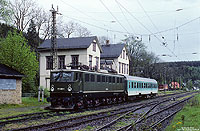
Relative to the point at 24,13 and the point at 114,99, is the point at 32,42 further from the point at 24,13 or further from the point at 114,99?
the point at 114,99

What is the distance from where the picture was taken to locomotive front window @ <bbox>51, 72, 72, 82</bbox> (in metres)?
19.1

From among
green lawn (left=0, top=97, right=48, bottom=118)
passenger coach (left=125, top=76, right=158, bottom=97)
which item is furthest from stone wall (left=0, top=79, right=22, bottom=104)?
passenger coach (left=125, top=76, right=158, bottom=97)

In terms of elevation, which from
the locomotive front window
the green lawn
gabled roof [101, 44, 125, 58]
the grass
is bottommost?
the green lawn

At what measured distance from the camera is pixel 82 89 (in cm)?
1973

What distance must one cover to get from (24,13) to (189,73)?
288 feet

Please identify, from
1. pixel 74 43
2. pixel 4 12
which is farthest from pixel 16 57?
pixel 74 43

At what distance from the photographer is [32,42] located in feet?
189

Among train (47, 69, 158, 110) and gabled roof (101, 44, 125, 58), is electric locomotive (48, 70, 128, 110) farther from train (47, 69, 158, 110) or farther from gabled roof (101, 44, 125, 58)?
gabled roof (101, 44, 125, 58)

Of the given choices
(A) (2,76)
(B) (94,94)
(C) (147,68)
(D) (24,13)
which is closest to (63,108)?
(B) (94,94)

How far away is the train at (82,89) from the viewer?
1889cm

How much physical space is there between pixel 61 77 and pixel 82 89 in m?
1.79

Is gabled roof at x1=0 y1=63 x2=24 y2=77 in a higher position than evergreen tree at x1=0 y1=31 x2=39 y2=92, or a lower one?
lower

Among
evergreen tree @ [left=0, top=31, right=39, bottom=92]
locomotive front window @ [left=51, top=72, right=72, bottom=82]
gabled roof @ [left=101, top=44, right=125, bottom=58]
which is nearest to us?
locomotive front window @ [left=51, top=72, right=72, bottom=82]

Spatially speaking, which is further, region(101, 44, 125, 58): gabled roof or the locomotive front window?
region(101, 44, 125, 58): gabled roof
